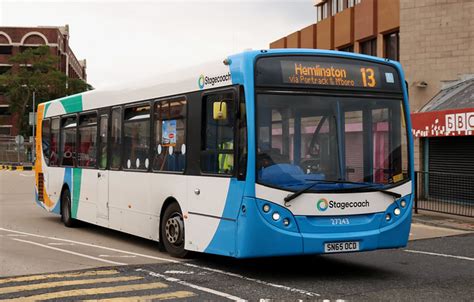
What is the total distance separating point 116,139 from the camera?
1190 cm

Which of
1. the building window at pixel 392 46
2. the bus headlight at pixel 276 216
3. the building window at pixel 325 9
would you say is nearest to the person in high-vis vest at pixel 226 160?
the bus headlight at pixel 276 216

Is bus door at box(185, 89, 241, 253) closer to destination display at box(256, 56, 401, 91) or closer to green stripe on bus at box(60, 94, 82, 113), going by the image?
destination display at box(256, 56, 401, 91)

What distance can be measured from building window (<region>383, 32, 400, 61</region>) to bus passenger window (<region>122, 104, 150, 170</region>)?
53.6 feet

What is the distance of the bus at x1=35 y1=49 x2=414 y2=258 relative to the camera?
7.93 meters

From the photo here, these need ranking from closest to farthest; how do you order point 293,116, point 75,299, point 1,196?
1. point 75,299
2. point 293,116
3. point 1,196

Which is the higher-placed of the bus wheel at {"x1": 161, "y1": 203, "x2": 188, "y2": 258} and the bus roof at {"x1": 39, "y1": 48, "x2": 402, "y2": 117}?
the bus roof at {"x1": 39, "y1": 48, "x2": 402, "y2": 117}

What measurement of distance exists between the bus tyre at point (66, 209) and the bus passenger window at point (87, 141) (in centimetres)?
119

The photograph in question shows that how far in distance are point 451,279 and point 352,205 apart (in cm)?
163

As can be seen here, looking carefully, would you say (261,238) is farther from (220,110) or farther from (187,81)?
(187,81)

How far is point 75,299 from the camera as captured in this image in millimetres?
7020

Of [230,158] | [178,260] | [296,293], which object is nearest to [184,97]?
[230,158]

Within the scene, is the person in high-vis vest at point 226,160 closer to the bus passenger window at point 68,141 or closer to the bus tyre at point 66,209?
the bus passenger window at point 68,141

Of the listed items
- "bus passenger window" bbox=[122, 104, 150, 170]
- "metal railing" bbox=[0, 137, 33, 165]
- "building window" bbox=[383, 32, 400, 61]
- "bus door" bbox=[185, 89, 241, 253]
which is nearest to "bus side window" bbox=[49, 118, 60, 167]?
"bus passenger window" bbox=[122, 104, 150, 170]

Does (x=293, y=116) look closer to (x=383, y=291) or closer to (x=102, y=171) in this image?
(x=383, y=291)
